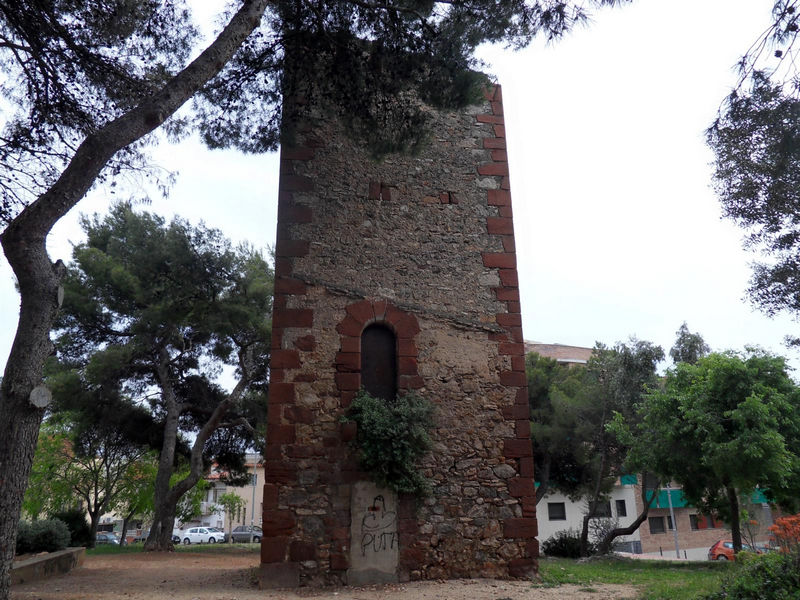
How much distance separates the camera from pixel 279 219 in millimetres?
8211

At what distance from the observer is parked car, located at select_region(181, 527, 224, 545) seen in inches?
1474

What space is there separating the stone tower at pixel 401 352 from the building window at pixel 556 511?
72.9 feet

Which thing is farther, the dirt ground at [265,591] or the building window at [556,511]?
the building window at [556,511]

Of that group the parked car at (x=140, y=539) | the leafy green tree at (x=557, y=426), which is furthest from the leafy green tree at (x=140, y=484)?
the leafy green tree at (x=557, y=426)

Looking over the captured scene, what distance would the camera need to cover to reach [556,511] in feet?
92.6

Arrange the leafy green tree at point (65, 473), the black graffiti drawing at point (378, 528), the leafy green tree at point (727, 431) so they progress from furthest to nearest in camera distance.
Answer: the leafy green tree at point (65, 473), the leafy green tree at point (727, 431), the black graffiti drawing at point (378, 528)

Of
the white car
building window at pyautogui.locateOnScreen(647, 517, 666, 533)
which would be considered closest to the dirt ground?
building window at pyautogui.locateOnScreen(647, 517, 666, 533)

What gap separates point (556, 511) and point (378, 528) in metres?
23.7

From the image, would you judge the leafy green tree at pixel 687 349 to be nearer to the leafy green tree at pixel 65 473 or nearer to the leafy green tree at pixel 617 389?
the leafy green tree at pixel 617 389

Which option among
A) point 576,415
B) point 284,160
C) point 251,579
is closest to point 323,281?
point 284,160

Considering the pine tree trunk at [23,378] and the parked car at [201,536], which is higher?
the pine tree trunk at [23,378]

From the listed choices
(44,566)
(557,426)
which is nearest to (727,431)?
(557,426)

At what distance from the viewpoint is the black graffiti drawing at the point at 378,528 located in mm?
7000

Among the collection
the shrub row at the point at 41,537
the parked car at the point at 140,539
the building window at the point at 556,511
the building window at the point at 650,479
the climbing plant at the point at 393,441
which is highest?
the climbing plant at the point at 393,441
